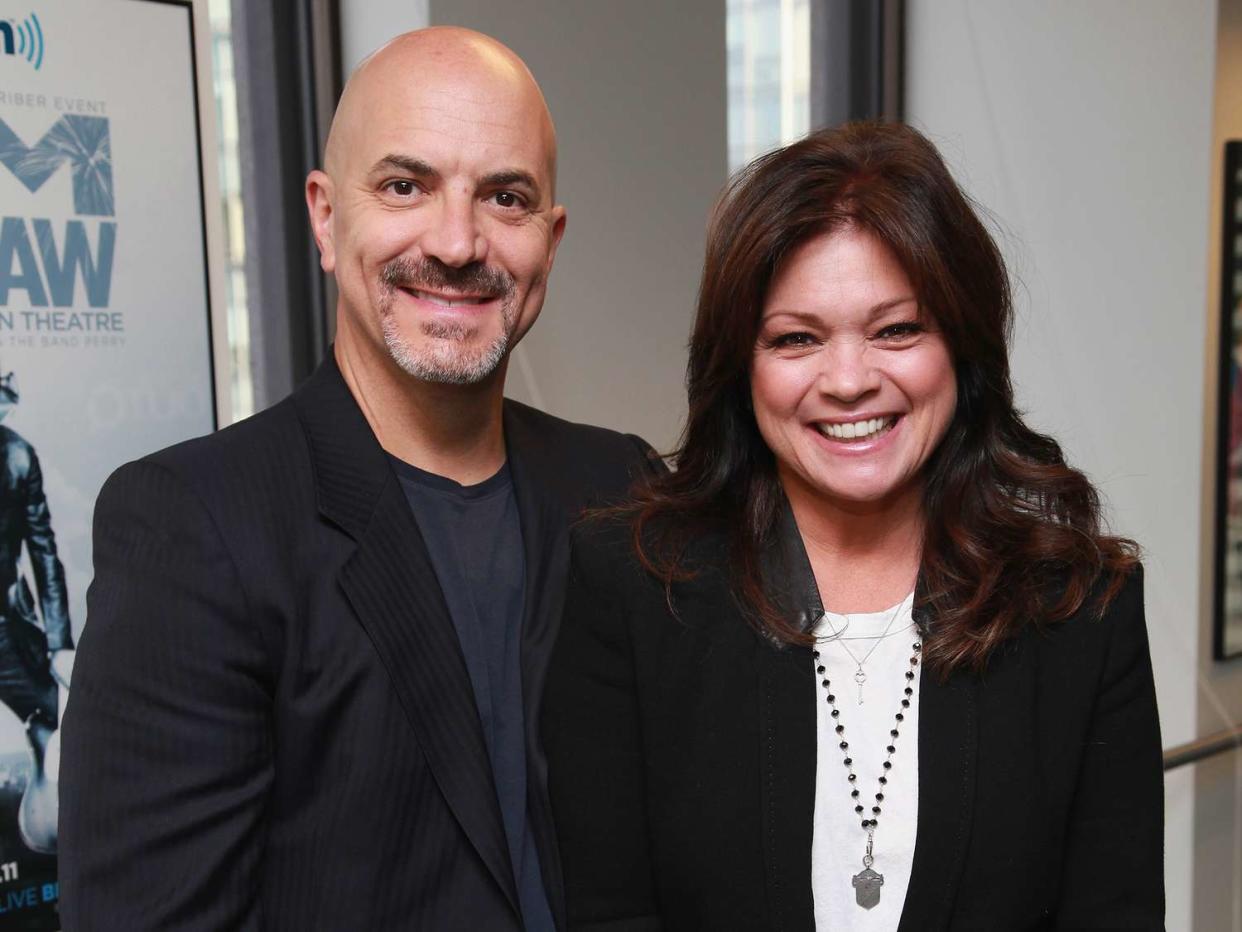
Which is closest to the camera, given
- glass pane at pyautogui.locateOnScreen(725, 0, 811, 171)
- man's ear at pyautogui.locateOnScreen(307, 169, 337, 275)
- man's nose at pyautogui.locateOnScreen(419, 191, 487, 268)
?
man's nose at pyautogui.locateOnScreen(419, 191, 487, 268)

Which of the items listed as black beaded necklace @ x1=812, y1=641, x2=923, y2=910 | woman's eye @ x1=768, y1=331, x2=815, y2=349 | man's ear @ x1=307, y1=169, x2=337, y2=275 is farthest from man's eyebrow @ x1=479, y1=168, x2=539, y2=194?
black beaded necklace @ x1=812, y1=641, x2=923, y2=910

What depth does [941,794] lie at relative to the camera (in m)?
1.40

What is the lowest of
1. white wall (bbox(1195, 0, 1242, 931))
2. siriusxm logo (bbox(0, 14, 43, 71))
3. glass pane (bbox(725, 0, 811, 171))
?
white wall (bbox(1195, 0, 1242, 931))

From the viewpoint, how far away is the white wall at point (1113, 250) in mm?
3375

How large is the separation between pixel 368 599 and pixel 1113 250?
2675 mm

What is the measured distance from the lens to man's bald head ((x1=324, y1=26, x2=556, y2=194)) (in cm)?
168

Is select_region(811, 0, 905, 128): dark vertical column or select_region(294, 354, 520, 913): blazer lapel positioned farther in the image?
select_region(811, 0, 905, 128): dark vertical column

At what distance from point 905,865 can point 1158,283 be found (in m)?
2.51

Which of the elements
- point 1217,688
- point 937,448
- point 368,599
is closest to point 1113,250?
point 1217,688

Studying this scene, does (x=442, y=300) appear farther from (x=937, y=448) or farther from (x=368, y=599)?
(x=937, y=448)

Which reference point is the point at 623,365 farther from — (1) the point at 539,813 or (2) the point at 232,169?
(1) the point at 539,813

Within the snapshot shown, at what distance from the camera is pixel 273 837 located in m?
1.47

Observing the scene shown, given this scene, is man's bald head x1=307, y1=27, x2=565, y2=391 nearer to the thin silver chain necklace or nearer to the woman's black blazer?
the woman's black blazer

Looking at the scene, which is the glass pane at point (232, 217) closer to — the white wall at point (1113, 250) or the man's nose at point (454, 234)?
the man's nose at point (454, 234)
